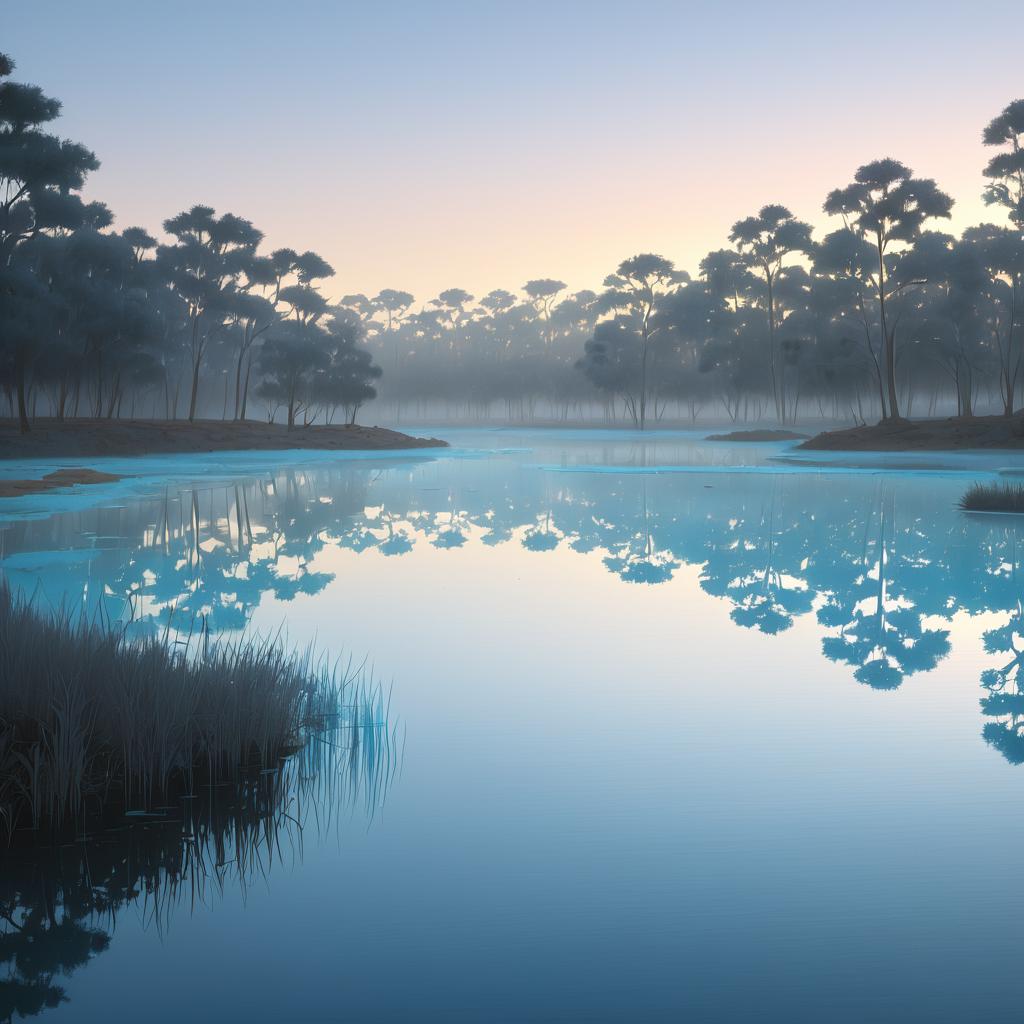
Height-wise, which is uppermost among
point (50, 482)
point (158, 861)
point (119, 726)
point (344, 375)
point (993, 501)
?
point (344, 375)

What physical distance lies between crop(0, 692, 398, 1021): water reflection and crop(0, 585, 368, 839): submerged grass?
165 millimetres

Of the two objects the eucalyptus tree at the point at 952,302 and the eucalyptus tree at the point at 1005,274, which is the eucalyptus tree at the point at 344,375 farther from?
the eucalyptus tree at the point at 1005,274

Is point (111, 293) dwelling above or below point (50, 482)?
above

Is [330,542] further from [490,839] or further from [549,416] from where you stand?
[549,416]

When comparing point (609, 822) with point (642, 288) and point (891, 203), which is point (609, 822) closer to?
point (891, 203)

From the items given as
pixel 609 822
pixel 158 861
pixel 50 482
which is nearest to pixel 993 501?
pixel 609 822

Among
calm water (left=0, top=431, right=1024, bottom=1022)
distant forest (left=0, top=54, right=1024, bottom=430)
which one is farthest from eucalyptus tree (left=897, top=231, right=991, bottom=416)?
calm water (left=0, top=431, right=1024, bottom=1022)

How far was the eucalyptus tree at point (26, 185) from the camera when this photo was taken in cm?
4634

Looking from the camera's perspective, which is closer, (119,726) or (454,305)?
(119,726)

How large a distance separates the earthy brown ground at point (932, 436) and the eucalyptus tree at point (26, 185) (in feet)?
135

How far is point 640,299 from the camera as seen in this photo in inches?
3686

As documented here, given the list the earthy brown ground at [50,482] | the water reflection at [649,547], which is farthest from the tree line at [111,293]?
the water reflection at [649,547]

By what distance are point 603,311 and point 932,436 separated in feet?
219

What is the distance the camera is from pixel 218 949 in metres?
4.13
